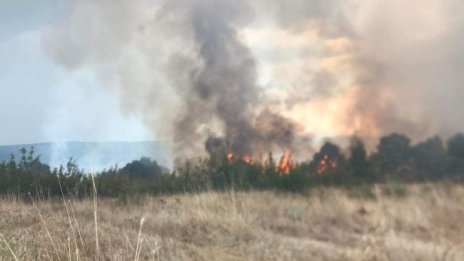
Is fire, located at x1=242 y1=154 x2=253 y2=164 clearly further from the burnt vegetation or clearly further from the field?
the field

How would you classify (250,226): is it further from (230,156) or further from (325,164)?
(325,164)

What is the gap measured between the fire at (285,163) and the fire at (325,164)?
0.38m

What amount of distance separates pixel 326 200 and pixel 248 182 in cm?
142

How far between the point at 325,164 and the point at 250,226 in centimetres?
170

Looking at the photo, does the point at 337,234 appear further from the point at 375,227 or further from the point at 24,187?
Result: the point at 24,187

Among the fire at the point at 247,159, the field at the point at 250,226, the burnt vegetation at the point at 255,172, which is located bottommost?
the field at the point at 250,226

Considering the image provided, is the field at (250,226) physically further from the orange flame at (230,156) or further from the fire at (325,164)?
the orange flame at (230,156)

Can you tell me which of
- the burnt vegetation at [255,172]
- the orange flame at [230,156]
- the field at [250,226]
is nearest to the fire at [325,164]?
the burnt vegetation at [255,172]

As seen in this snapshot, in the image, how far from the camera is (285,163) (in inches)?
166

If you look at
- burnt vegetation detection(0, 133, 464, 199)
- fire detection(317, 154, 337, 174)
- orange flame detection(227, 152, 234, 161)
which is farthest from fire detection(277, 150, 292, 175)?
orange flame detection(227, 152, 234, 161)

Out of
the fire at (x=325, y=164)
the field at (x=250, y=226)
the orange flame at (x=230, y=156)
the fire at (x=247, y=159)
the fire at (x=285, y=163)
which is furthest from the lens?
the orange flame at (x=230, y=156)

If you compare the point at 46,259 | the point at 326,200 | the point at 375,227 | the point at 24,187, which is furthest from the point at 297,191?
→ the point at 24,187

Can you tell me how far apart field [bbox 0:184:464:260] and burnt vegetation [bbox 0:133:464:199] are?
97 millimetres

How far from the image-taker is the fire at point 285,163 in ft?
13.1
